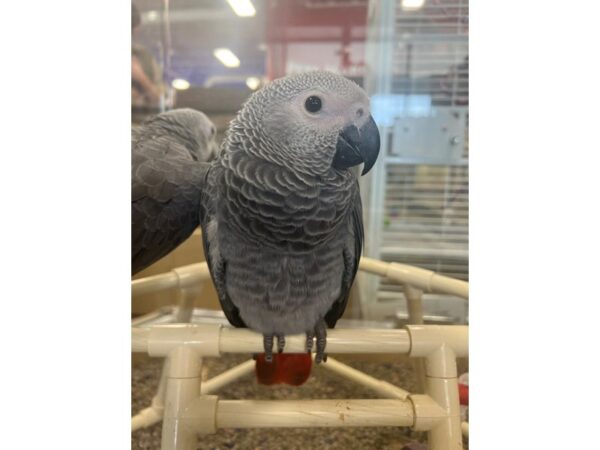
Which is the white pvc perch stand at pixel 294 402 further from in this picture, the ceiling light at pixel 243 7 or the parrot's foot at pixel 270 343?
the ceiling light at pixel 243 7

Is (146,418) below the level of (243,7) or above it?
below

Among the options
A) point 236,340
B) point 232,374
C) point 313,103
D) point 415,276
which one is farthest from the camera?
point 415,276

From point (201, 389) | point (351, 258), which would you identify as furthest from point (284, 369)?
point (351, 258)

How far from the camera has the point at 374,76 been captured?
86 cm

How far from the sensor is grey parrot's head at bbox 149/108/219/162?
2.68ft

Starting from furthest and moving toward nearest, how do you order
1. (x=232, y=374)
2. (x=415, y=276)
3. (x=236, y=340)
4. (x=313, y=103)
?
(x=415, y=276) < (x=232, y=374) < (x=236, y=340) < (x=313, y=103)

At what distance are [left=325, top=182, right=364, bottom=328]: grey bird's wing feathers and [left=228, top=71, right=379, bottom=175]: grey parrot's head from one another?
0.10 meters

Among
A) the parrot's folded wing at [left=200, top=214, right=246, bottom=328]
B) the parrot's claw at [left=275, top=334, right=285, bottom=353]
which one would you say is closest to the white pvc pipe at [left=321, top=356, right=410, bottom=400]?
the parrot's claw at [left=275, top=334, right=285, bottom=353]

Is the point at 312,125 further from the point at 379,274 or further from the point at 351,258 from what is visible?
the point at 379,274

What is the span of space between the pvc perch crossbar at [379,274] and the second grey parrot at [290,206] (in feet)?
0.23

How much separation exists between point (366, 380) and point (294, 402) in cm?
19

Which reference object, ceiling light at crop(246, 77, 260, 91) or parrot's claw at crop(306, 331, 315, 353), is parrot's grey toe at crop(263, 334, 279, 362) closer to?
parrot's claw at crop(306, 331, 315, 353)

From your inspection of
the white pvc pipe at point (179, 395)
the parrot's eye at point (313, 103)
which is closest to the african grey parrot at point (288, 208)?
the parrot's eye at point (313, 103)
